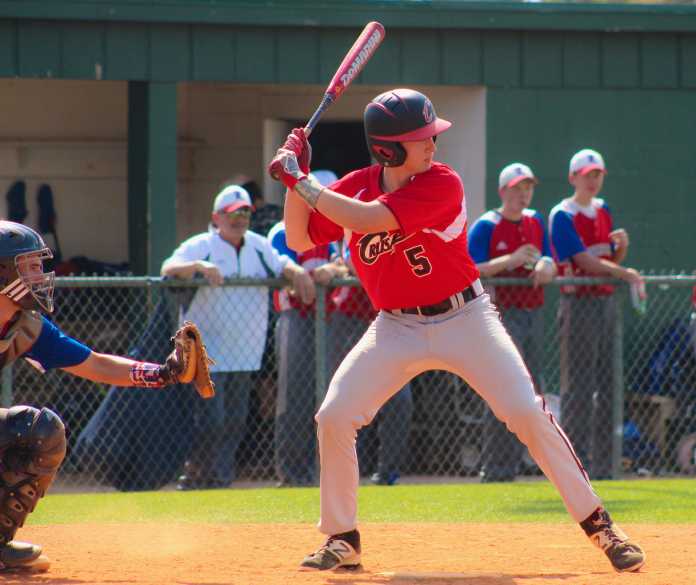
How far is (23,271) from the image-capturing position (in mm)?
5199

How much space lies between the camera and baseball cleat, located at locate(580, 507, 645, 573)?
5.13 metres

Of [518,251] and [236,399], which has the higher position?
[518,251]

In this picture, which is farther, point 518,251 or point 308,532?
point 518,251

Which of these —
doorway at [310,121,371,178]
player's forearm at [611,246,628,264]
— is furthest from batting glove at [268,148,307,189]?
doorway at [310,121,371,178]

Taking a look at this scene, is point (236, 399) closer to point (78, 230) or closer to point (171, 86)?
point (171, 86)

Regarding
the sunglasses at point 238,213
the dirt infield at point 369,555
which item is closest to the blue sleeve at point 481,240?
the sunglasses at point 238,213

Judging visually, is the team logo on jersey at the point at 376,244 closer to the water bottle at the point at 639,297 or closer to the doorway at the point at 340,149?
the water bottle at the point at 639,297

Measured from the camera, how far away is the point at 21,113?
12531 millimetres

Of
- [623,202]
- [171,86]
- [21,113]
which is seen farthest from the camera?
[21,113]

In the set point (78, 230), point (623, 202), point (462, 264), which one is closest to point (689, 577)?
point (462, 264)

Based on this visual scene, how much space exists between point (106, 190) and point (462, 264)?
26.7 feet

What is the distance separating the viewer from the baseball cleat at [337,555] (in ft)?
17.3

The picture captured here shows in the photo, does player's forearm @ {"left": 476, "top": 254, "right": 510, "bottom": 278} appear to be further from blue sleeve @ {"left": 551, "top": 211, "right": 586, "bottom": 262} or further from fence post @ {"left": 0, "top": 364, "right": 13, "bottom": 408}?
fence post @ {"left": 0, "top": 364, "right": 13, "bottom": 408}

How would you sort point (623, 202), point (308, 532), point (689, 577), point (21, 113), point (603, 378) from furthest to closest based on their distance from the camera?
1. point (21, 113)
2. point (623, 202)
3. point (603, 378)
4. point (308, 532)
5. point (689, 577)
